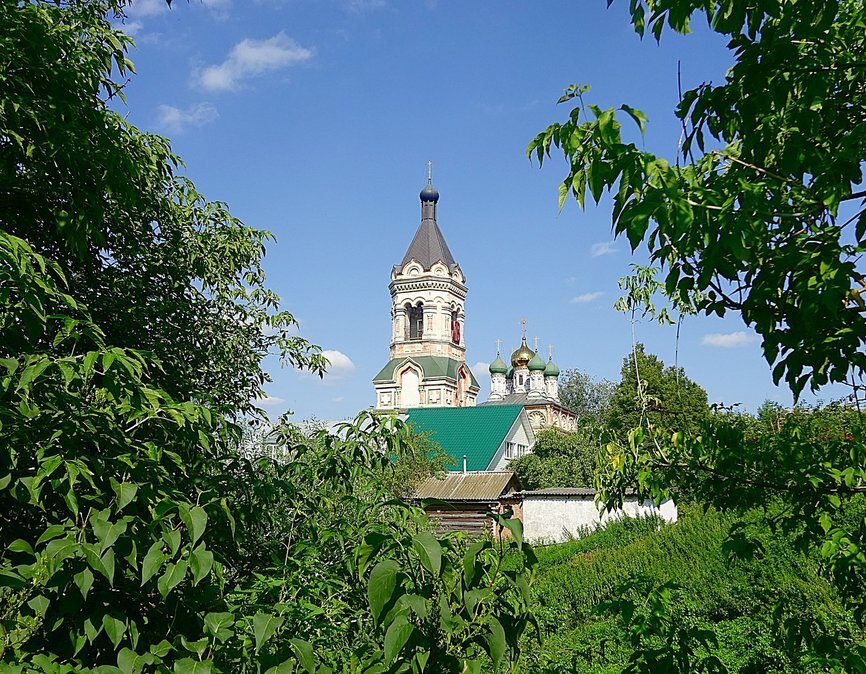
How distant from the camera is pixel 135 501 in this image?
81.7 inches

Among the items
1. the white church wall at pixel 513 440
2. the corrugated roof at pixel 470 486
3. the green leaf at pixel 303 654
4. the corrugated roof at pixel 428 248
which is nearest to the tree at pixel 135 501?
the green leaf at pixel 303 654

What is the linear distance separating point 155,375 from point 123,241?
3.80 ft

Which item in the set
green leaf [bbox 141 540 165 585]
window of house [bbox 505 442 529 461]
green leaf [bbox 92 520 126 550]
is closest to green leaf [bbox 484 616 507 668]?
green leaf [bbox 141 540 165 585]

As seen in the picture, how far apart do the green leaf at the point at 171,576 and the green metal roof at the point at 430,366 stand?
5071 cm

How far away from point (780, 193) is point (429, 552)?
1.55 meters

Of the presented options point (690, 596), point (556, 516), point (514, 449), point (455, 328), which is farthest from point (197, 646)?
point (455, 328)

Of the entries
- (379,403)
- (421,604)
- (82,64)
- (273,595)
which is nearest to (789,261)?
(421,604)

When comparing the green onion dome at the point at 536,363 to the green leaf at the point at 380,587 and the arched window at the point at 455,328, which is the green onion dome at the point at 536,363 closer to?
the arched window at the point at 455,328

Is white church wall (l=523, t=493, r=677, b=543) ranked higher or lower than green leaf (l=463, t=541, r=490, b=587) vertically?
higher

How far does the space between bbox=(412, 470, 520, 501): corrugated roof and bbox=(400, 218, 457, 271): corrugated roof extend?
97.5ft

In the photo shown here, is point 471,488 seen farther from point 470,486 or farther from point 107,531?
point 107,531

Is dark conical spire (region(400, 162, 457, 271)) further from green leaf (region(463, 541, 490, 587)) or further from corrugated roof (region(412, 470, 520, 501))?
green leaf (region(463, 541, 490, 587))

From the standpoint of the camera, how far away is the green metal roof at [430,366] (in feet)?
172

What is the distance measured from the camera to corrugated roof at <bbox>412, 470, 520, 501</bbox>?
2550 centimetres
